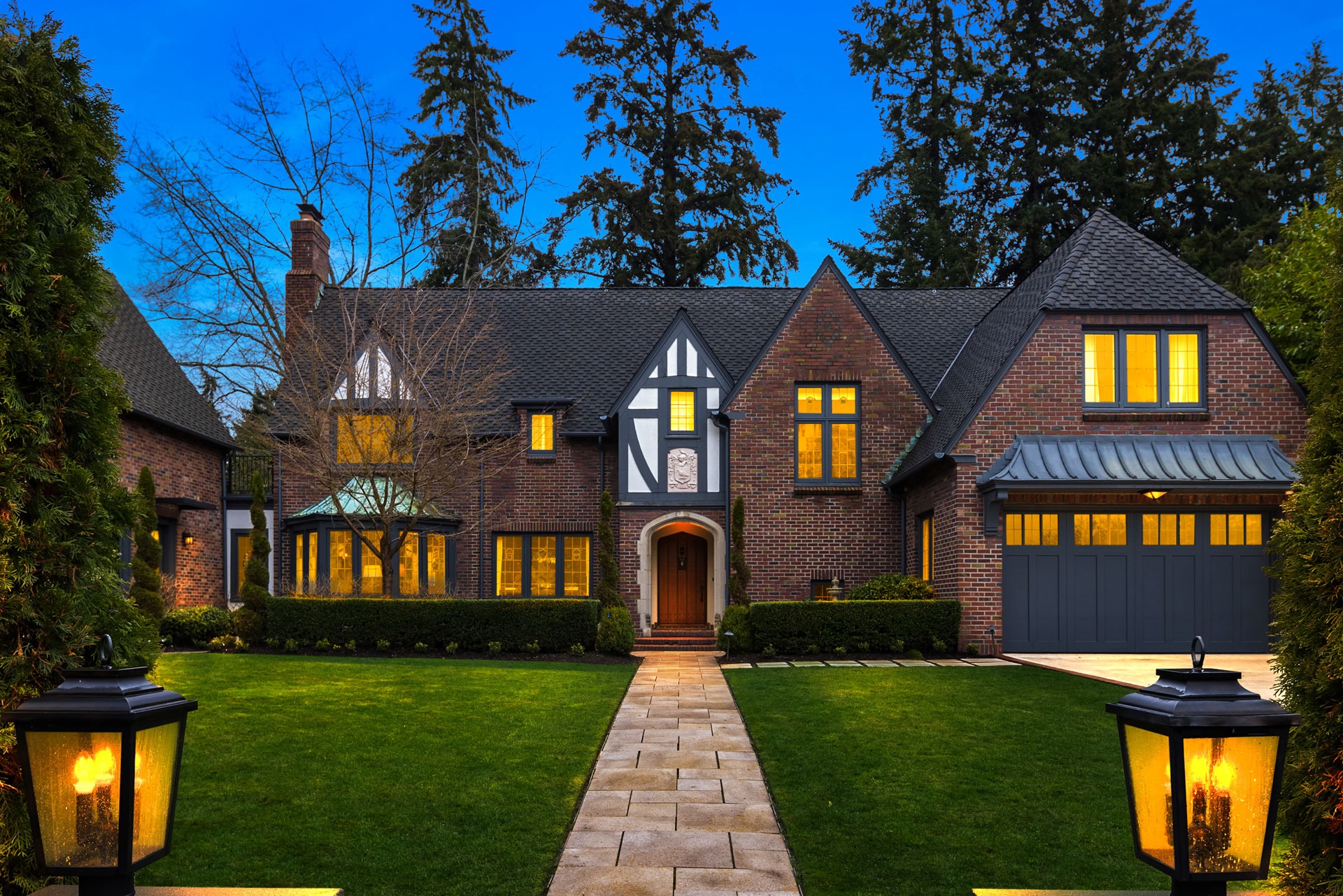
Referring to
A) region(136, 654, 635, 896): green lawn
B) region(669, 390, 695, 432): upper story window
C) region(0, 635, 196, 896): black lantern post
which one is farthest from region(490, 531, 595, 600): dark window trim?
region(0, 635, 196, 896): black lantern post

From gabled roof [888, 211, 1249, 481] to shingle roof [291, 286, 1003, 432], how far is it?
3.67m

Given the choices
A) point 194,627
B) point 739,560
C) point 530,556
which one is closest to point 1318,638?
point 739,560

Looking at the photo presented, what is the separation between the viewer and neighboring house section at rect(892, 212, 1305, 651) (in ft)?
54.2

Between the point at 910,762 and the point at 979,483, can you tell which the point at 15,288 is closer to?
the point at 910,762

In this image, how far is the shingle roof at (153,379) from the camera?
2047 cm

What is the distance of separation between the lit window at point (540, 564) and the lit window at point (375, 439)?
13.5ft

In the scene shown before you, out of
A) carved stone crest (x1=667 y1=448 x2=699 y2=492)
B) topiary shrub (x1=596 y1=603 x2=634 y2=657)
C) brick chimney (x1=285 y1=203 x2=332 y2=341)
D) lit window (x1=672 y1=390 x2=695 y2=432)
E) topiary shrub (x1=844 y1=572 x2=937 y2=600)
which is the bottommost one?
topiary shrub (x1=596 y1=603 x2=634 y2=657)

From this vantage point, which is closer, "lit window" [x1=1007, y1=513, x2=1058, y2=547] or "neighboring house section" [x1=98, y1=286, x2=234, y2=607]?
"lit window" [x1=1007, y1=513, x2=1058, y2=547]

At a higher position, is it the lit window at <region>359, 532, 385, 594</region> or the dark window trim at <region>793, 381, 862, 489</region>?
the dark window trim at <region>793, 381, 862, 489</region>

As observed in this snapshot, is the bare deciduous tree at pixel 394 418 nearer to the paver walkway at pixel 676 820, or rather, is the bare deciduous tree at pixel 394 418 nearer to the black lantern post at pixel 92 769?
the paver walkway at pixel 676 820

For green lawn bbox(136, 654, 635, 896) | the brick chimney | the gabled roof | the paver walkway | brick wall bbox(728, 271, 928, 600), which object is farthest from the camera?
the brick chimney

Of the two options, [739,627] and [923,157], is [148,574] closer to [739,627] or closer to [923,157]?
[739,627]

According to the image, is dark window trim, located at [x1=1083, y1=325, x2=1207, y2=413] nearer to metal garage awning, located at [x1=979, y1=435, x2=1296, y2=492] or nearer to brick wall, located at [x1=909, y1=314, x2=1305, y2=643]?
brick wall, located at [x1=909, y1=314, x2=1305, y2=643]

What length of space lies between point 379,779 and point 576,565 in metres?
15.0
